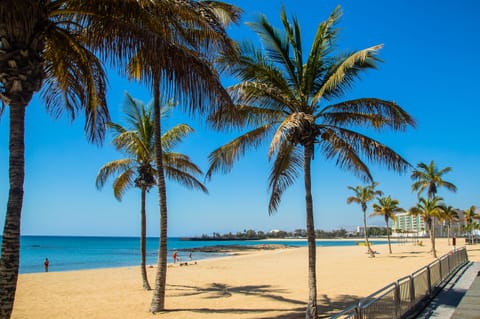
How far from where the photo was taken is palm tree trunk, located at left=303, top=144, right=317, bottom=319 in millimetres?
9383

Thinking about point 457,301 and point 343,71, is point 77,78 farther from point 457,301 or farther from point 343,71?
point 457,301

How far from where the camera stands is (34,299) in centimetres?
1495

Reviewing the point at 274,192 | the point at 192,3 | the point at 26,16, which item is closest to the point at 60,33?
the point at 26,16

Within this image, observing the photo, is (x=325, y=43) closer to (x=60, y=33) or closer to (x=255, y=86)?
(x=255, y=86)

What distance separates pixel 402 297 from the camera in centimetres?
848

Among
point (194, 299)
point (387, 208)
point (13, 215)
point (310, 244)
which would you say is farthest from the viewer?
point (387, 208)

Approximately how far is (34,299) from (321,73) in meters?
13.4

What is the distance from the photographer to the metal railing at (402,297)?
6379 millimetres

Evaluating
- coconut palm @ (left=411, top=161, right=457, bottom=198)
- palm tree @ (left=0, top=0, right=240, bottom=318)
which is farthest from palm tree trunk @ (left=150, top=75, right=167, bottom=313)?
coconut palm @ (left=411, top=161, right=457, bottom=198)

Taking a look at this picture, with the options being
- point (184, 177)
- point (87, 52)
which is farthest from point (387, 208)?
point (87, 52)

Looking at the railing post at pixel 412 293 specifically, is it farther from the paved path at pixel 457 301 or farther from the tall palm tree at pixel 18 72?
the tall palm tree at pixel 18 72

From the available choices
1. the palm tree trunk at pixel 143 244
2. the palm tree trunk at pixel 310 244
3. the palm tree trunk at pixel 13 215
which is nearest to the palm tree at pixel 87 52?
the palm tree trunk at pixel 13 215

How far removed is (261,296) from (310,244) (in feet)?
17.5

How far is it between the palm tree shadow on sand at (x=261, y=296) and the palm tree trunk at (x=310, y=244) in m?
1.19
